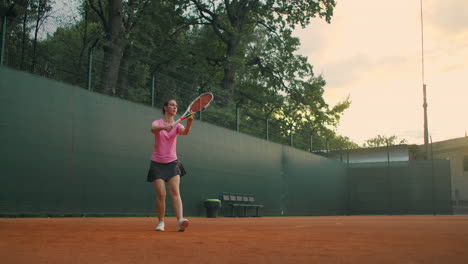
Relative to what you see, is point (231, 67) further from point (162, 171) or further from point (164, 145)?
point (162, 171)

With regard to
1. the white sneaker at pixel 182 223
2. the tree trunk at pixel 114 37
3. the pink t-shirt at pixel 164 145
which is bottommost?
the white sneaker at pixel 182 223

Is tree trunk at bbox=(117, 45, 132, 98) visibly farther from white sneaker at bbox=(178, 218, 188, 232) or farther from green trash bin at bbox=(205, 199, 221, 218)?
white sneaker at bbox=(178, 218, 188, 232)

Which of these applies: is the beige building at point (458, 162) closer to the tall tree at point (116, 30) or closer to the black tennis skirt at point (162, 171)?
the tall tree at point (116, 30)

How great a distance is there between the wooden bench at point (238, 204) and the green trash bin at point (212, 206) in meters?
1.21

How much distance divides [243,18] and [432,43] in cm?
1061

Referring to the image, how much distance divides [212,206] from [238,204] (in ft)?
7.06

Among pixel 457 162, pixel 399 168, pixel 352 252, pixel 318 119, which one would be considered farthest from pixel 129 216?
pixel 457 162

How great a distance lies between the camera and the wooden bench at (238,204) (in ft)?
53.2

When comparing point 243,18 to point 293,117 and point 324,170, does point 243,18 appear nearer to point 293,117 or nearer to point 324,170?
point 293,117

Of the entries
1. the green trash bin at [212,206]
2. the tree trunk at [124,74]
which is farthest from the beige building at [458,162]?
the green trash bin at [212,206]

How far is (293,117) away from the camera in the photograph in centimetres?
2283

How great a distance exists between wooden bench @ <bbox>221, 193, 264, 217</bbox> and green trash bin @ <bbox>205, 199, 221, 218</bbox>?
1214 mm

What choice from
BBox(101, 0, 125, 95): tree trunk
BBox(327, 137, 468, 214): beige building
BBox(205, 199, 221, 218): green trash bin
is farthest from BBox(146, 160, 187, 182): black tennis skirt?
BBox(327, 137, 468, 214): beige building

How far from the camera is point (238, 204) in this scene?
651 inches
